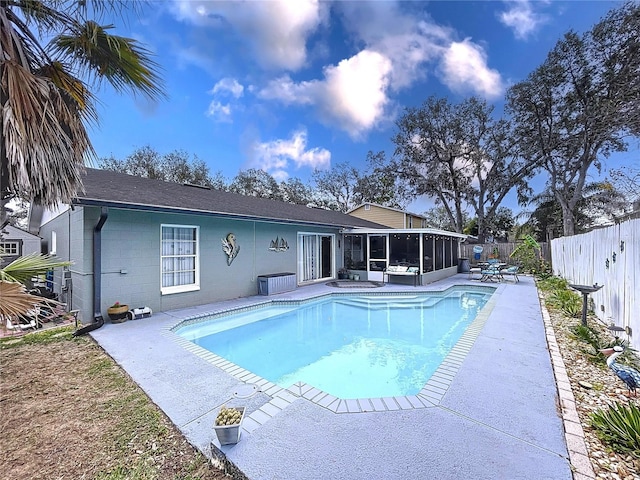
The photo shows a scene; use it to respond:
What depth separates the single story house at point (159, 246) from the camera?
6.83 m

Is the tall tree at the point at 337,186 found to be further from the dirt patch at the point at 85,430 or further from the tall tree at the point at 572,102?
the dirt patch at the point at 85,430

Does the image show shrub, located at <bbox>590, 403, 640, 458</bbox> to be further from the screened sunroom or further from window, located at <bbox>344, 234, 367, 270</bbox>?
window, located at <bbox>344, 234, 367, 270</bbox>

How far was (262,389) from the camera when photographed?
3838mm

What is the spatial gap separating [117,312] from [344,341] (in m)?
5.37

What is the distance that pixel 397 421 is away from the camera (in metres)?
3.12

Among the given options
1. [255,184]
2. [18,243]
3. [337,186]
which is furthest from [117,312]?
[337,186]

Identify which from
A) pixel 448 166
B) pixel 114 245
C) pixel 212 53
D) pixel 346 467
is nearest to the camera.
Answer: pixel 346 467

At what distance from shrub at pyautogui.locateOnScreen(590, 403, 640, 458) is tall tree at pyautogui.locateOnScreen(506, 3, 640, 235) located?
17725 millimetres

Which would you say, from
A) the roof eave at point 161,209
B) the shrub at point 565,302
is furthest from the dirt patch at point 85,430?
the shrub at point 565,302

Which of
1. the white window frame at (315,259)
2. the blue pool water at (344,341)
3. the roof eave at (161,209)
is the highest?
the roof eave at (161,209)

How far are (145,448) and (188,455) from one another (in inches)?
18.2

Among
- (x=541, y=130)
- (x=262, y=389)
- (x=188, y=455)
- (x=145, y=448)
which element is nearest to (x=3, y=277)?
(x=145, y=448)

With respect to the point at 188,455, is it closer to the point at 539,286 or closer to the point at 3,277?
the point at 3,277

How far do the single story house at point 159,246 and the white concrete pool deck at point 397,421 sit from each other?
268 cm
